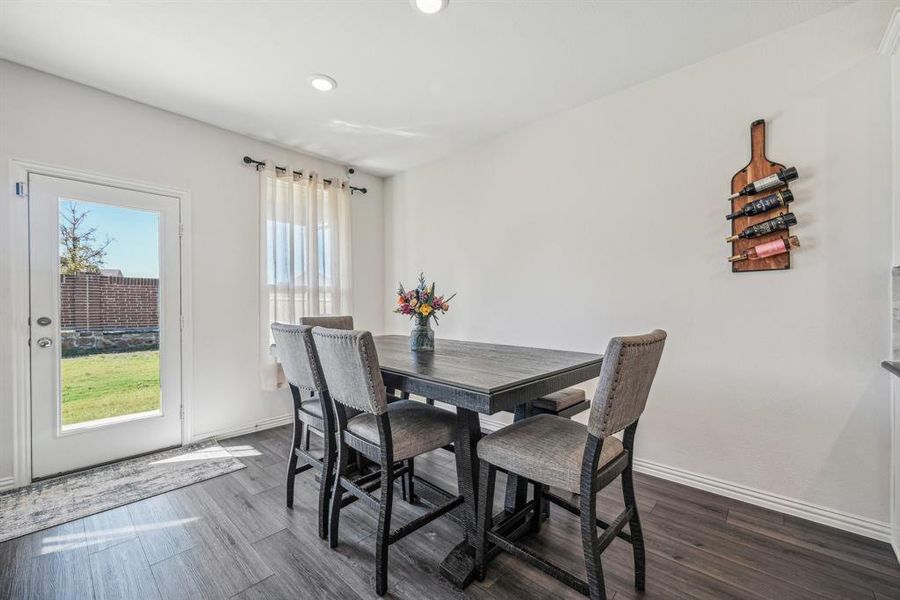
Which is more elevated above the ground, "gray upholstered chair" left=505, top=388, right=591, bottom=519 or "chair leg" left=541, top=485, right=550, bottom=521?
"gray upholstered chair" left=505, top=388, right=591, bottom=519

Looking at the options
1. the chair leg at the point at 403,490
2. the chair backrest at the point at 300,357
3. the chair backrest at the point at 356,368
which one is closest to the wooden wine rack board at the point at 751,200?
the chair backrest at the point at 356,368

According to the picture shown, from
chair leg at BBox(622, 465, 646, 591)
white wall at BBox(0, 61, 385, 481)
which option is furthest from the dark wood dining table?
white wall at BBox(0, 61, 385, 481)

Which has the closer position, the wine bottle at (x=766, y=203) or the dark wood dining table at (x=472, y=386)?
the dark wood dining table at (x=472, y=386)

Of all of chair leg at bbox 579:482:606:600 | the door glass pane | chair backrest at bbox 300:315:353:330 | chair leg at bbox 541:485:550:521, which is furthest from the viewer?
chair backrest at bbox 300:315:353:330

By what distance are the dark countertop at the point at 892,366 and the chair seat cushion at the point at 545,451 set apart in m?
1.23

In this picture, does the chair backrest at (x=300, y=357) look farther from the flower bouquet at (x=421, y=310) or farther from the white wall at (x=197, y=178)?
the white wall at (x=197, y=178)

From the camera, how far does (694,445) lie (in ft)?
7.95

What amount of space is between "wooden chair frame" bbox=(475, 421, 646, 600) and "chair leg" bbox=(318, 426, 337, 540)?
804mm

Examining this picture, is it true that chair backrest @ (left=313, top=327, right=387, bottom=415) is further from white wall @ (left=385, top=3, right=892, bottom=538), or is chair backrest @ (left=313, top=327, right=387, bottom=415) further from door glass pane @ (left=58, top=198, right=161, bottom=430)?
door glass pane @ (left=58, top=198, right=161, bottom=430)

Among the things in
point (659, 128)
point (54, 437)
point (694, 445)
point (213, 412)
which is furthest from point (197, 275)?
point (694, 445)

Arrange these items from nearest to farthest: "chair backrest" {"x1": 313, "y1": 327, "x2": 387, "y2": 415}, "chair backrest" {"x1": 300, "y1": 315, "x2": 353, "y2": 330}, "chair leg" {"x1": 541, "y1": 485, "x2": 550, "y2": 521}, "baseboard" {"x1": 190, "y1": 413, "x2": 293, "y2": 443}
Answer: "chair backrest" {"x1": 313, "y1": 327, "x2": 387, "y2": 415} → "chair leg" {"x1": 541, "y1": 485, "x2": 550, "y2": 521} → "chair backrest" {"x1": 300, "y1": 315, "x2": 353, "y2": 330} → "baseboard" {"x1": 190, "y1": 413, "x2": 293, "y2": 443}

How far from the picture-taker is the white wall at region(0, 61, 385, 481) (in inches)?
96.3

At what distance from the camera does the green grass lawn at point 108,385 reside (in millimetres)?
2648

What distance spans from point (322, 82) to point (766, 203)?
281 cm
